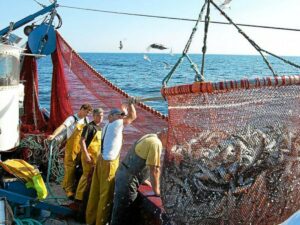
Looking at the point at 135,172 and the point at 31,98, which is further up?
the point at 31,98

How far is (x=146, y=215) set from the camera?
16.2ft

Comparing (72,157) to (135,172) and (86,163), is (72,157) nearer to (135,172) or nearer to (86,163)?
(86,163)

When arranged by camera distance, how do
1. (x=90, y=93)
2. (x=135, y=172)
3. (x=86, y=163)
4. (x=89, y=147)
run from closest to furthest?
1. (x=135, y=172)
2. (x=86, y=163)
3. (x=89, y=147)
4. (x=90, y=93)

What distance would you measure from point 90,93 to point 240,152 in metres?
4.84

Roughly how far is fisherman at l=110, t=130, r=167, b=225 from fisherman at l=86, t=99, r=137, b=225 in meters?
0.24

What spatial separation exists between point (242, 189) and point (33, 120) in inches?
245

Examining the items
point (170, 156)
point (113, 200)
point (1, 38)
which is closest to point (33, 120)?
point (1, 38)

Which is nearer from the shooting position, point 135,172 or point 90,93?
point 135,172

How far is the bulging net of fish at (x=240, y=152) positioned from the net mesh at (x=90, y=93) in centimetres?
256

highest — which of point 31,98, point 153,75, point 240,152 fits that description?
point 240,152

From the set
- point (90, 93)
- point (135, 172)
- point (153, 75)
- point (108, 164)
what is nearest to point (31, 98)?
point (90, 93)

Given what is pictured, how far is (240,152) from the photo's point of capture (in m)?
3.59

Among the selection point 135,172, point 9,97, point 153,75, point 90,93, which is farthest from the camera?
point 153,75

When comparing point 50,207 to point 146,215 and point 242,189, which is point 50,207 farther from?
point 242,189
